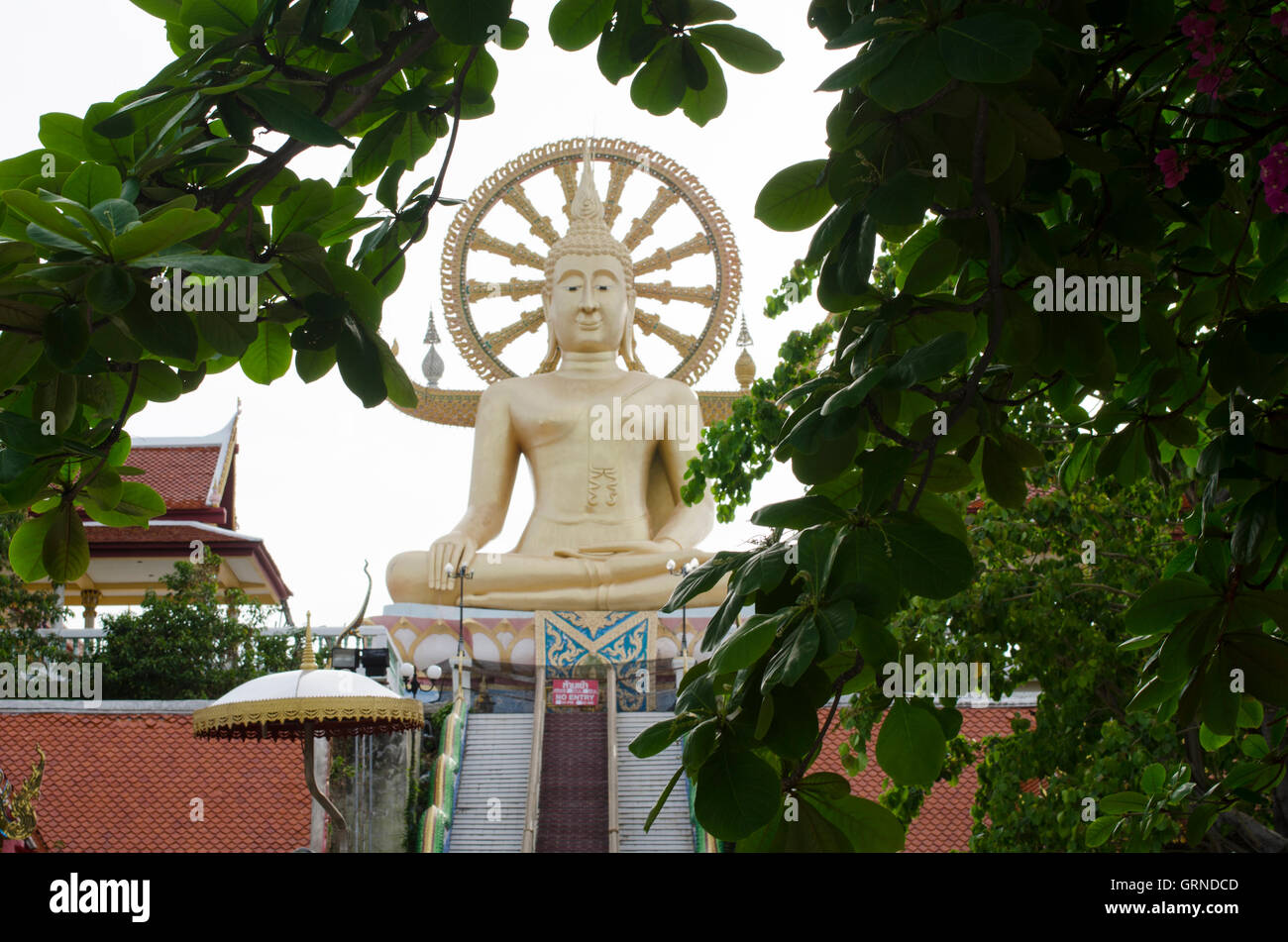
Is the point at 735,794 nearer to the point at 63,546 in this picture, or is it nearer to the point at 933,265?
the point at 933,265

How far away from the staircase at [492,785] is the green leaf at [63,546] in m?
7.73

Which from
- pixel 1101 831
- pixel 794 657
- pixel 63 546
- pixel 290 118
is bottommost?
pixel 1101 831

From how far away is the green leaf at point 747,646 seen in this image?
4.20ft

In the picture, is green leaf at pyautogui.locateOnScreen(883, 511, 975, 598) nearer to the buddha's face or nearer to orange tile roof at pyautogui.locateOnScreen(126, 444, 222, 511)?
the buddha's face

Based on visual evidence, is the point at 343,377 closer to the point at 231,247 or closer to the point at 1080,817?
the point at 231,247

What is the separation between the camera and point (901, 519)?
1368 millimetres

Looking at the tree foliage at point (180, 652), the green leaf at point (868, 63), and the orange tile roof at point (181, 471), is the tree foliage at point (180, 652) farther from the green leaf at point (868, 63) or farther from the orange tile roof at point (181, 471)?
the green leaf at point (868, 63)

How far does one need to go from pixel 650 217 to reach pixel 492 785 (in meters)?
7.56

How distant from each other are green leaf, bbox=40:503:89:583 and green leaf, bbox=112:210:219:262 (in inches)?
21.7

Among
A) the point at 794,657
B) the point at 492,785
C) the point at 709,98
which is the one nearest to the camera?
the point at 794,657

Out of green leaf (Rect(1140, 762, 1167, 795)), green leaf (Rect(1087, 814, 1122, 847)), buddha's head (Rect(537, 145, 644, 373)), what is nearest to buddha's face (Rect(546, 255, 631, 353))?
buddha's head (Rect(537, 145, 644, 373))

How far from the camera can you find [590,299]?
14336 millimetres

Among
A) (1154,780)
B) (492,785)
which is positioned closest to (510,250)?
(492,785)
